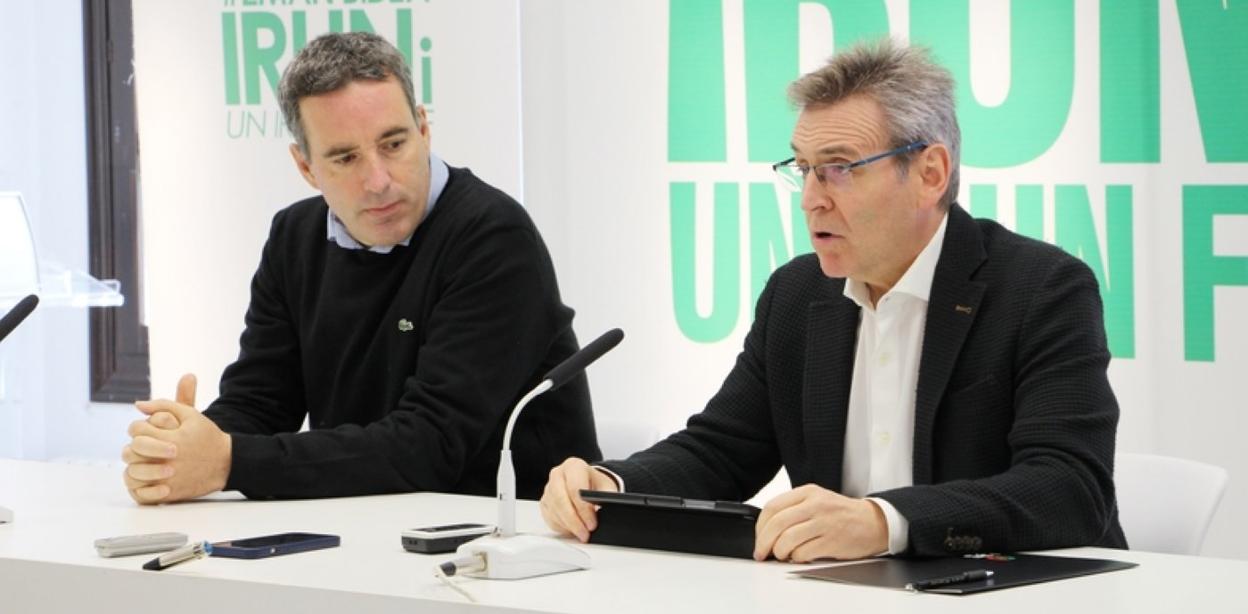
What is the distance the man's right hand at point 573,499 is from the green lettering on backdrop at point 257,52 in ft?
10.4

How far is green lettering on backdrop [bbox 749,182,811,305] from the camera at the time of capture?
4.42 metres

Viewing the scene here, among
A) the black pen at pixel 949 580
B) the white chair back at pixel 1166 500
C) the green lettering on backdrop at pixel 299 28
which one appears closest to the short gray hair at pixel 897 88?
the white chair back at pixel 1166 500

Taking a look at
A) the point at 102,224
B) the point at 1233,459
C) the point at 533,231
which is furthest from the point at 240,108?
the point at 1233,459

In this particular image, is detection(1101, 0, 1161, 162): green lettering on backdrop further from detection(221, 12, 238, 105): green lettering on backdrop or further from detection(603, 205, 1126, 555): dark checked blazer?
detection(221, 12, 238, 105): green lettering on backdrop

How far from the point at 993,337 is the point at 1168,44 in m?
2.04

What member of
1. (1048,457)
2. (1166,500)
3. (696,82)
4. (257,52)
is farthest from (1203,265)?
(257,52)

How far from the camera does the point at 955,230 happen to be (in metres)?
2.41

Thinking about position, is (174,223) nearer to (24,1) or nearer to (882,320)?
(24,1)

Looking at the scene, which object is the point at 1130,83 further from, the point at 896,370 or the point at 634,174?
the point at 896,370

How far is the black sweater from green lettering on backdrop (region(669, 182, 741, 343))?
155 cm

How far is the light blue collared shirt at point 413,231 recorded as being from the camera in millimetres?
2982

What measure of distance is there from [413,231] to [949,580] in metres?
1.51

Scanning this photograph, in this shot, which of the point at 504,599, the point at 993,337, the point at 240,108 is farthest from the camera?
the point at 240,108

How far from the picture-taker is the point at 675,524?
6.66 ft
